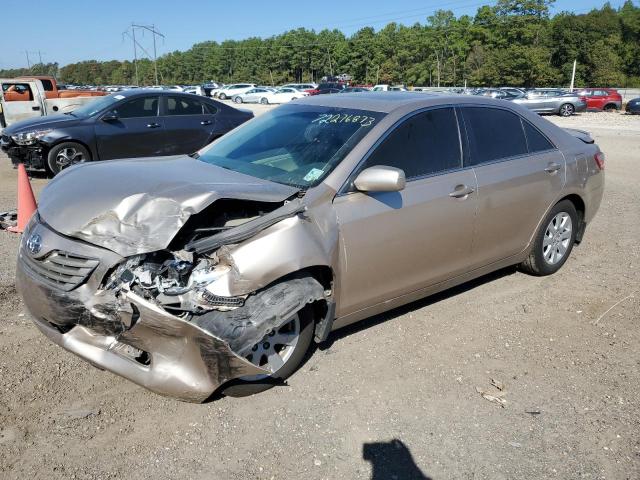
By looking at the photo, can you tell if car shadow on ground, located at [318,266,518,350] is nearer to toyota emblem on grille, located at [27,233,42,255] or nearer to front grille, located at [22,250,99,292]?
front grille, located at [22,250,99,292]

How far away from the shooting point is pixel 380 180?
340 cm

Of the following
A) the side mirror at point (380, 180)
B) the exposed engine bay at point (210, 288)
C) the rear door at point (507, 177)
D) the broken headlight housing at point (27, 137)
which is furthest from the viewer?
the broken headlight housing at point (27, 137)

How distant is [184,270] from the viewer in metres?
3.00

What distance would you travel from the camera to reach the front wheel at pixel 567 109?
96.6 feet

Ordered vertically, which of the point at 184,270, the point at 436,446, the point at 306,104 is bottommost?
the point at 436,446

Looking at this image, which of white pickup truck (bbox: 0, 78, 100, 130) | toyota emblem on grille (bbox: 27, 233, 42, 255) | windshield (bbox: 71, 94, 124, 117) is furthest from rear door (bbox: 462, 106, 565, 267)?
white pickup truck (bbox: 0, 78, 100, 130)

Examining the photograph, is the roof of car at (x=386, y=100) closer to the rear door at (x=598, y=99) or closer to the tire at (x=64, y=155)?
the tire at (x=64, y=155)

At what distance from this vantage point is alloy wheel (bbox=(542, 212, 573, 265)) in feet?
16.8

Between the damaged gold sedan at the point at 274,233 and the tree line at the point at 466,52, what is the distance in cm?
6454

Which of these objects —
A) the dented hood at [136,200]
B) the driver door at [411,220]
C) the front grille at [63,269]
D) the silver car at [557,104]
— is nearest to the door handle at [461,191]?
the driver door at [411,220]

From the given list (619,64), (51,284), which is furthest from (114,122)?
(619,64)

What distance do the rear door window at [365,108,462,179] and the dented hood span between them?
2.63 feet

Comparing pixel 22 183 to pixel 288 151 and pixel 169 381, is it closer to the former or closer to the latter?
pixel 288 151

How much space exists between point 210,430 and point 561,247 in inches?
153
